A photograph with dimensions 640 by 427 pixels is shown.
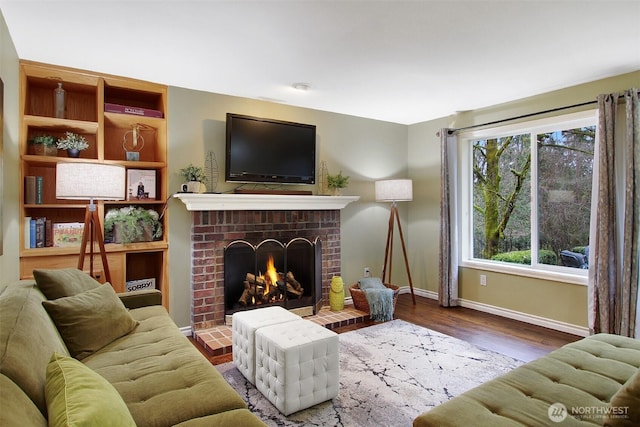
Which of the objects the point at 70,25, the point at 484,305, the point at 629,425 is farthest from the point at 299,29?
the point at 484,305

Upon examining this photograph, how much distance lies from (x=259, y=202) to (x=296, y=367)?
1.95 metres

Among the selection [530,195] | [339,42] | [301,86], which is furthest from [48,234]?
[530,195]

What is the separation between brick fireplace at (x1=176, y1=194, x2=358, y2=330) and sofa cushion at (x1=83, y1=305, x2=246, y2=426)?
4.17 ft

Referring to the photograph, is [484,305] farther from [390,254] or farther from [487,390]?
[487,390]

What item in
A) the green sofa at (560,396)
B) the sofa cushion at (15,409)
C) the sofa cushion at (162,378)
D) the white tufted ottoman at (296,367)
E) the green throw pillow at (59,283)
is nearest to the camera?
the sofa cushion at (15,409)

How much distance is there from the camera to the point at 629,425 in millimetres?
1157

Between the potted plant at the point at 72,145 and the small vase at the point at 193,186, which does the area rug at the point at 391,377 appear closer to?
the small vase at the point at 193,186

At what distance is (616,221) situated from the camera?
315 cm

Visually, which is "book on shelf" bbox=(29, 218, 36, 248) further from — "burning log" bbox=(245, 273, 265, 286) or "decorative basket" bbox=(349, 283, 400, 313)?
"decorative basket" bbox=(349, 283, 400, 313)

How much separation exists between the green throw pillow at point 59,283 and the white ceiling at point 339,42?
5.03 feet

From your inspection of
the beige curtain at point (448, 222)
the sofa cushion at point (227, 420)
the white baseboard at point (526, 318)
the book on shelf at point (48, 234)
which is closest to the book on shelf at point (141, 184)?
the book on shelf at point (48, 234)

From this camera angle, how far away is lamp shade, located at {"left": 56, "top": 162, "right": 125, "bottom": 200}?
8.47 ft

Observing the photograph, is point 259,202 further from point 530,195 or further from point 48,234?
point 530,195

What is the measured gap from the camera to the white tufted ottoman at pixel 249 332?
2492 millimetres
